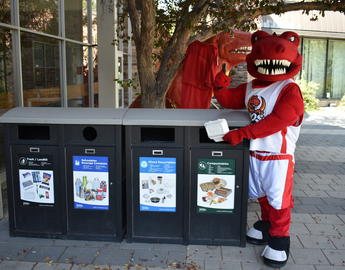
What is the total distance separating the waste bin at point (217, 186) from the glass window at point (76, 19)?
16.3ft

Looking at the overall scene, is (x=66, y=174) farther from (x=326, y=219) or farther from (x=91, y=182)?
(x=326, y=219)

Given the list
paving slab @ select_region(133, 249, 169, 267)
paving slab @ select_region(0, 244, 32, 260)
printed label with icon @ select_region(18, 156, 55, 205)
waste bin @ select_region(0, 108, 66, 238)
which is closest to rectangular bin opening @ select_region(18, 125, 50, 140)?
waste bin @ select_region(0, 108, 66, 238)

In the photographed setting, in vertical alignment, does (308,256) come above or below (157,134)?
below

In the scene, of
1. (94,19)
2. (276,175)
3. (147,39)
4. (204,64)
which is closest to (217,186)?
(276,175)

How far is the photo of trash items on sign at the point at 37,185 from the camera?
3893 mm

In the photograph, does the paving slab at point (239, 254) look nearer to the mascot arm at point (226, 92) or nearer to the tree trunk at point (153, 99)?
the mascot arm at point (226, 92)

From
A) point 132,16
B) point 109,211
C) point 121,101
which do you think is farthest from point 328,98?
point 109,211

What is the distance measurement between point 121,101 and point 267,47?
329 inches

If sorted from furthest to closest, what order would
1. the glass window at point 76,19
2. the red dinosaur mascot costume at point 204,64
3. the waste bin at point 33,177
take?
1. the glass window at point 76,19
2. the red dinosaur mascot costume at point 204,64
3. the waste bin at point 33,177

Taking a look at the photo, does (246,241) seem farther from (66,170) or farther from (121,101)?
(121,101)

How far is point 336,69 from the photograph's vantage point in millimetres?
20312

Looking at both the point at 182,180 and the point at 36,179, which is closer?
the point at 182,180

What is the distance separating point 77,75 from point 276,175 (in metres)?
5.78

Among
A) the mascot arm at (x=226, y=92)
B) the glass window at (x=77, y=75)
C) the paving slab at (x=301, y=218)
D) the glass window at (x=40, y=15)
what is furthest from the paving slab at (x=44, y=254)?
the glass window at (x=77, y=75)
